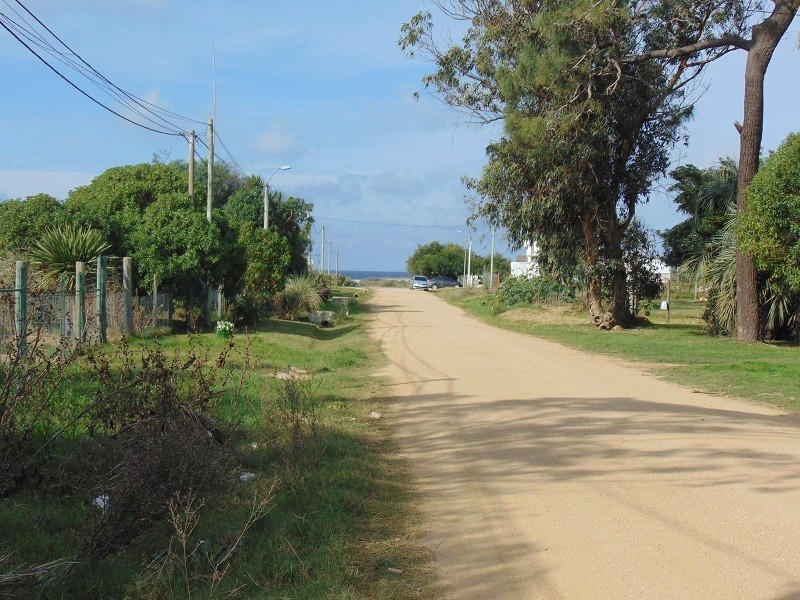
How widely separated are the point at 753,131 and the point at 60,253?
1950 cm

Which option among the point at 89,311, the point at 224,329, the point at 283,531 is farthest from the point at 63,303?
the point at 283,531

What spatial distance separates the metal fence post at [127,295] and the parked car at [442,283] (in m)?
73.9

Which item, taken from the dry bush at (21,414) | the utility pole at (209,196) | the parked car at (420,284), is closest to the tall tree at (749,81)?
the utility pole at (209,196)

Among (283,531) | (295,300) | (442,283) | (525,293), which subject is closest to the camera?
(283,531)

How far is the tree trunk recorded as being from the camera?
2453 cm

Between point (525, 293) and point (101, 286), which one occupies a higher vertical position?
point (101, 286)

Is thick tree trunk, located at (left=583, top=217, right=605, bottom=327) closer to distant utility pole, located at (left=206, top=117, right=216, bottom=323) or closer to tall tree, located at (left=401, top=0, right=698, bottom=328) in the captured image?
tall tree, located at (left=401, top=0, right=698, bottom=328)

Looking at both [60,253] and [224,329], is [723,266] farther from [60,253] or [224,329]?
[60,253]

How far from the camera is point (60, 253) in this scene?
19672 mm

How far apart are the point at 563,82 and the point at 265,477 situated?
72.6 ft

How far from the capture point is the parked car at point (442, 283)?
9603cm

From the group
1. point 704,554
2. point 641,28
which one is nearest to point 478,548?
point 704,554

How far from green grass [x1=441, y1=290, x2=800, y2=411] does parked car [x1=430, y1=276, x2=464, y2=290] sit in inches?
2283

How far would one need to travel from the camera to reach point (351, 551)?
20.2ft
